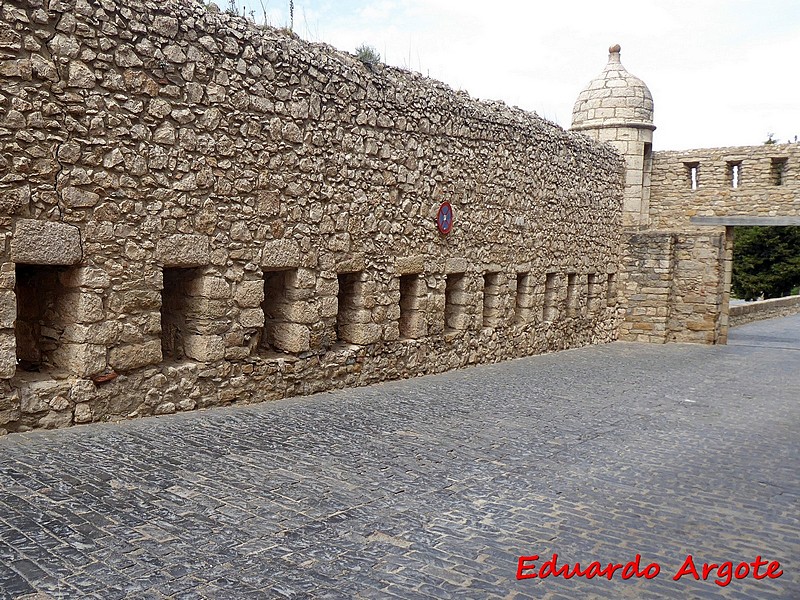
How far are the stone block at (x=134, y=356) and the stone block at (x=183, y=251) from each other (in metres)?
0.74

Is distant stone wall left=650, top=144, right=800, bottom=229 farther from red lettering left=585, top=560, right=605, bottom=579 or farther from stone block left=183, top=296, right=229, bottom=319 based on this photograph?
red lettering left=585, top=560, right=605, bottom=579

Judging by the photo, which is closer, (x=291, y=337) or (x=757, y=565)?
(x=757, y=565)

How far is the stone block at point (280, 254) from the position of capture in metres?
7.53

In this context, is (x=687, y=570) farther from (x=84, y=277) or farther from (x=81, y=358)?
(x=84, y=277)

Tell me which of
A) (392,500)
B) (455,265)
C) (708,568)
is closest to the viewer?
(708,568)

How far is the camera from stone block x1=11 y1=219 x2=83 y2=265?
5520 mm

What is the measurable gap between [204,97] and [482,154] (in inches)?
205

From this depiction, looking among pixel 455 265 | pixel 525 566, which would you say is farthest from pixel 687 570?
pixel 455 265

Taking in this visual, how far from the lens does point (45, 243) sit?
18.6 feet

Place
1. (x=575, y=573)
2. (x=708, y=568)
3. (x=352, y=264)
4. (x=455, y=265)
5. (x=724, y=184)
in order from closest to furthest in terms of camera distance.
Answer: (x=575, y=573) < (x=708, y=568) < (x=352, y=264) < (x=455, y=265) < (x=724, y=184)

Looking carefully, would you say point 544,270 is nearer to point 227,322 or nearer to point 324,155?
point 324,155

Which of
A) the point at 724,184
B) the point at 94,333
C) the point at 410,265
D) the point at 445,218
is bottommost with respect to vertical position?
the point at 94,333

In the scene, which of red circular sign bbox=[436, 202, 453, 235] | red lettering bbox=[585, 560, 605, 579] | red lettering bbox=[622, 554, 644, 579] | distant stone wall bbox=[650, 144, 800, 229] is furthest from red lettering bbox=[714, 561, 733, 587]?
distant stone wall bbox=[650, 144, 800, 229]

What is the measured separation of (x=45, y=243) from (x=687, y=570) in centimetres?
492
